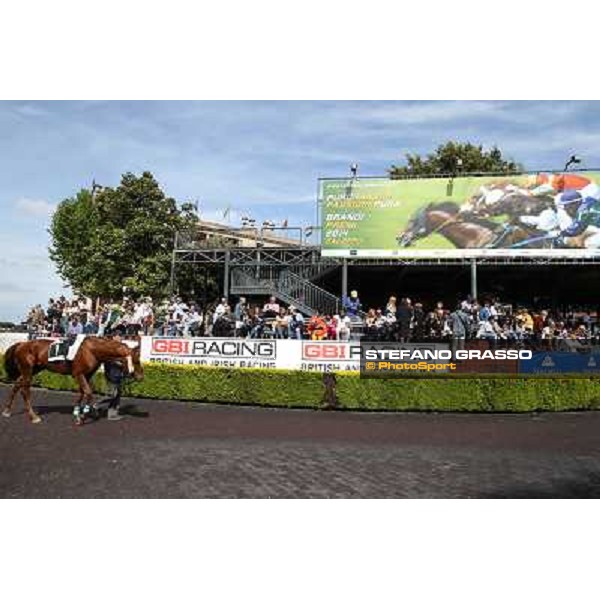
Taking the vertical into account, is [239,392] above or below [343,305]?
below

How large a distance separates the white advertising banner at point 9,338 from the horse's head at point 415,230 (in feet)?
59.0

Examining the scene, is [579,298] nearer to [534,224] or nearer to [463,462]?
[534,224]

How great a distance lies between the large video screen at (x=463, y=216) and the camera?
1040 inches

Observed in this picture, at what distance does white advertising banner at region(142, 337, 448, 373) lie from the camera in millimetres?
19516

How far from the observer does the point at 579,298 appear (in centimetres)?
3481

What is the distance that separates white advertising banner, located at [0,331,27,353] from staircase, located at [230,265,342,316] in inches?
429

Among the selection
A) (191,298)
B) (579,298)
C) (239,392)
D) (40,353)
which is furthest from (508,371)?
(191,298)

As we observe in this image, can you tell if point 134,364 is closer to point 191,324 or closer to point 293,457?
point 293,457

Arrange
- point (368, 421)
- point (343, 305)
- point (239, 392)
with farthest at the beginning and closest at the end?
point (343, 305), point (239, 392), point (368, 421)

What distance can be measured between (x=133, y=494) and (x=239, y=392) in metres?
10.2

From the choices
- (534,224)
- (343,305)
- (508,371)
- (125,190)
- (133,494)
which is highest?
(125,190)
